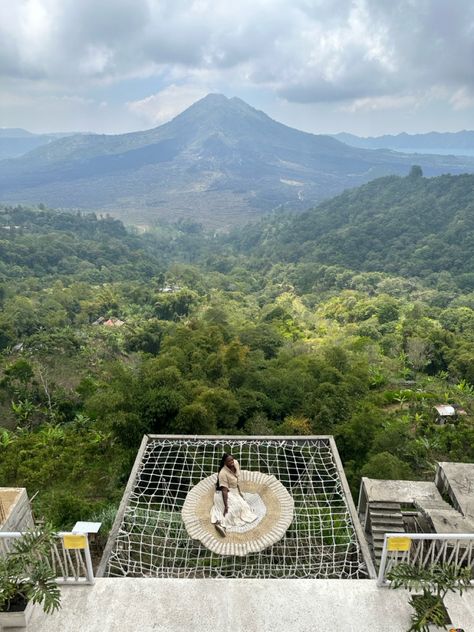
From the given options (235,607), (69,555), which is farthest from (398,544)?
(69,555)

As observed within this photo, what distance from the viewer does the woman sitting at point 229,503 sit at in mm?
5188

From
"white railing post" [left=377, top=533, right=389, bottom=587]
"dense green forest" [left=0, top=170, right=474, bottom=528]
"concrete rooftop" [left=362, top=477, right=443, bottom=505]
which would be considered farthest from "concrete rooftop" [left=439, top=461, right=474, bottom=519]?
"white railing post" [left=377, top=533, right=389, bottom=587]

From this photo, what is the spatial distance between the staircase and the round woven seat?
1.74 m

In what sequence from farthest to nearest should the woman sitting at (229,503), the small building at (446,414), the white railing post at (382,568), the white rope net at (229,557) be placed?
the small building at (446,414)
the woman sitting at (229,503)
the white rope net at (229,557)
the white railing post at (382,568)

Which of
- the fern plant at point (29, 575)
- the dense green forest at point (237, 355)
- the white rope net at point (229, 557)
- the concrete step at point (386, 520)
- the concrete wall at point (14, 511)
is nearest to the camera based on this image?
the fern plant at point (29, 575)

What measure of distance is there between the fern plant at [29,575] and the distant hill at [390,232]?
55326mm

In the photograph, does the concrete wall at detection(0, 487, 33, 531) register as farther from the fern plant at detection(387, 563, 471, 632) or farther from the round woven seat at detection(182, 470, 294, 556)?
the fern plant at detection(387, 563, 471, 632)

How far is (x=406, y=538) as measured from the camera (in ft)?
12.2

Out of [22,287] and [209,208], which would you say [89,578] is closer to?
[22,287]

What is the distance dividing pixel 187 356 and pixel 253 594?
1063cm

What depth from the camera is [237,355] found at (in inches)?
563

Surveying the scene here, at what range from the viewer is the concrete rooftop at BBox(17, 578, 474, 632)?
144 inches

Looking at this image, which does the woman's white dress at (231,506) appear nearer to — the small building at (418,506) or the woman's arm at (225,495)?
the woman's arm at (225,495)

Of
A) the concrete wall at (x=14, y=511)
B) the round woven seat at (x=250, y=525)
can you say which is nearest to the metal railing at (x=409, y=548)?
the round woven seat at (x=250, y=525)
